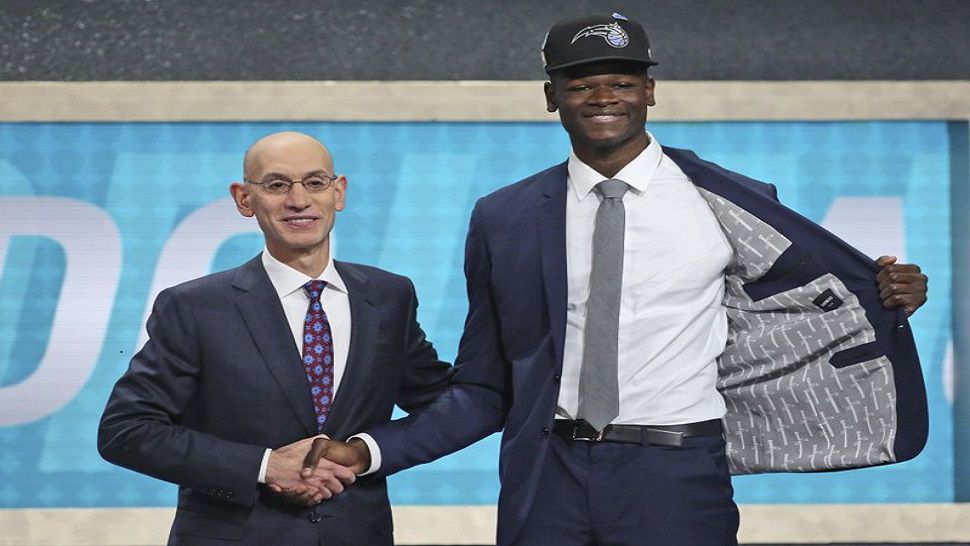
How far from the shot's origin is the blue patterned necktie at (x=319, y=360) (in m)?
2.39

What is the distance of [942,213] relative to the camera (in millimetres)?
4223

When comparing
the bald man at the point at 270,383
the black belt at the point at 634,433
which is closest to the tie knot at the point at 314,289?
the bald man at the point at 270,383

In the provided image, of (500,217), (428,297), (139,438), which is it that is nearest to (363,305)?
(500,217)

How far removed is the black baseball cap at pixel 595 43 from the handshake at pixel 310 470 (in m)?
0.81

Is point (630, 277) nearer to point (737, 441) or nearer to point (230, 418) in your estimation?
point (737, 441)

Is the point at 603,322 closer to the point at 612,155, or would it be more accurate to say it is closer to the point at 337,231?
the point at 612,155

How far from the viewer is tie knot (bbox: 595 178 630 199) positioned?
243 cm

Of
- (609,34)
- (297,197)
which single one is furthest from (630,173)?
(297,197)

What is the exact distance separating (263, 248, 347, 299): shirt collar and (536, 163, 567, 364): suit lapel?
15.4 inches

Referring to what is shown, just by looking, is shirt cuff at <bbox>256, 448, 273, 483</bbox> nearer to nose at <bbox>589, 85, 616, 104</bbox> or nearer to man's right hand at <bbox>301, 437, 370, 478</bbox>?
man's right hand at <bbox>301, 437, 370, 478</bbox>

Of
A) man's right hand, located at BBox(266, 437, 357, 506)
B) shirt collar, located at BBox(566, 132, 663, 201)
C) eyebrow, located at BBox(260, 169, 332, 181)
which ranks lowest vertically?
man's right hand, located at BBox(266, 437, 357, 506)

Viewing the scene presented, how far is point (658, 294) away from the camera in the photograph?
238 centimetres

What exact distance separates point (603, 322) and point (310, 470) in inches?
23.0

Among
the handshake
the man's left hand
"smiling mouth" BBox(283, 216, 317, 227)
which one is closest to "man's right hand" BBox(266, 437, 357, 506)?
the handshake
